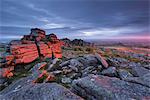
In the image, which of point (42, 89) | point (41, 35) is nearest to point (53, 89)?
point (42, 89)

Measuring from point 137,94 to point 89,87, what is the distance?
105 inches

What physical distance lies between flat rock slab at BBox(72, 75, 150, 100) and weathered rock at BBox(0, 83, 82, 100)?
3.11 feet

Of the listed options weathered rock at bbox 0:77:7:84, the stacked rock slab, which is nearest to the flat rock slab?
weathered rock at bbox 0:77:7:84

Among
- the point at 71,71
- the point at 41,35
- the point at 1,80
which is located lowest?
the point at 1,80

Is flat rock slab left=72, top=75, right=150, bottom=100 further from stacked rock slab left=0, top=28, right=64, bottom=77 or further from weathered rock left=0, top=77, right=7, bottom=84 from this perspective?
stacked rock slab left=0, top=28, right=64, bottom=77

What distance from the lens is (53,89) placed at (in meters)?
10.0

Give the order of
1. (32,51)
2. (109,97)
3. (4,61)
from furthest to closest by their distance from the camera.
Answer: (32,51) < (4,61) < (109,97)

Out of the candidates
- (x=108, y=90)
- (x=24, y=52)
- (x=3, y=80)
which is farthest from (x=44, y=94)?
(x=24, y=52)

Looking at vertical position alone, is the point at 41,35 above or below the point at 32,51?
above

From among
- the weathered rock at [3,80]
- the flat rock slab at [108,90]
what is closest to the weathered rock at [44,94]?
the flat rock slab at [108,90]

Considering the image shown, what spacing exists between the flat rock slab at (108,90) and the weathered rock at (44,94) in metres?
0.95

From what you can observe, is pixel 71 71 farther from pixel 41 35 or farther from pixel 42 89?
pixel 41 35

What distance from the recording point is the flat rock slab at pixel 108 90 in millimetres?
9203

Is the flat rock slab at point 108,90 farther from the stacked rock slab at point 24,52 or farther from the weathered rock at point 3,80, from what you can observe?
the stacked rock slab at point 24,52
